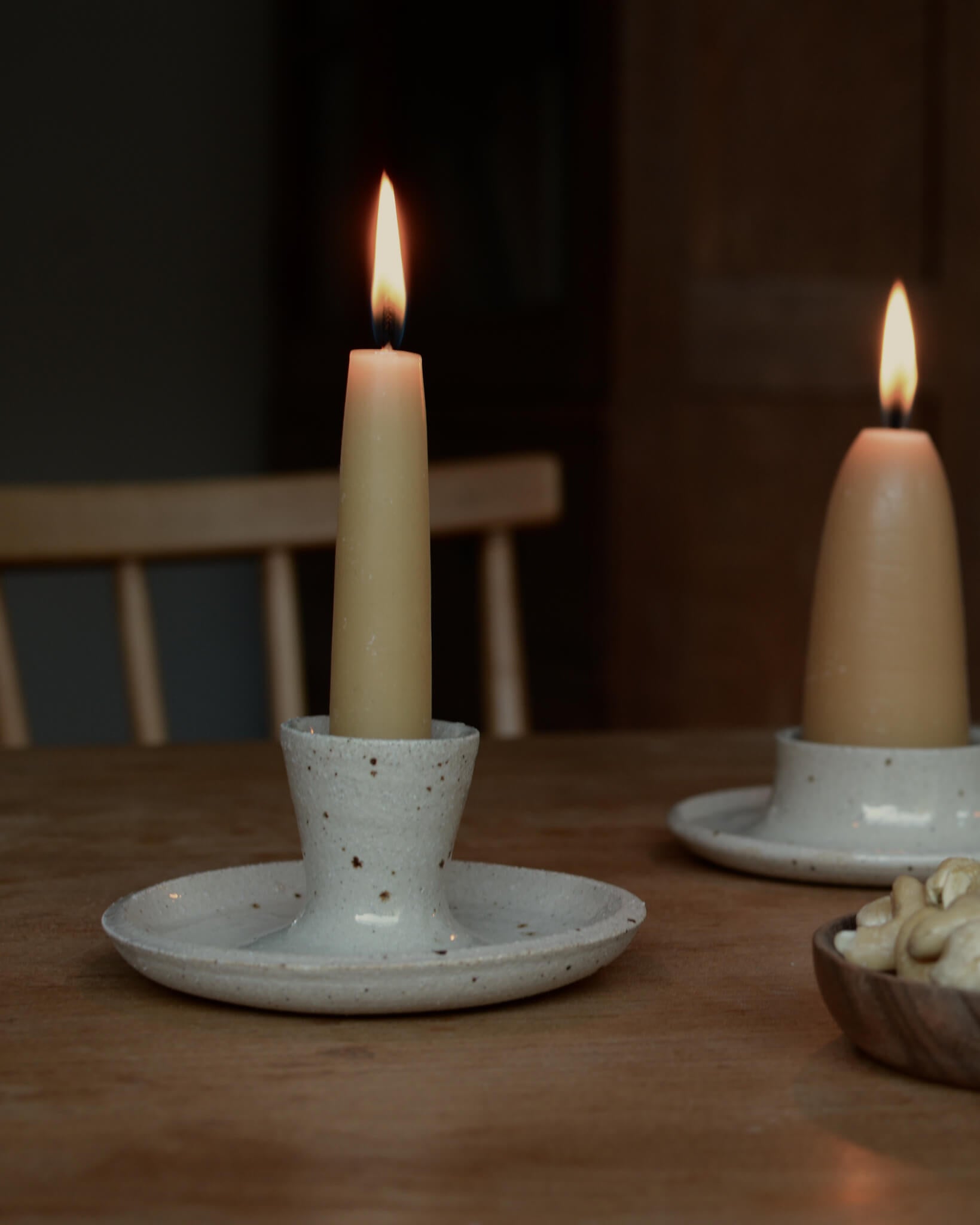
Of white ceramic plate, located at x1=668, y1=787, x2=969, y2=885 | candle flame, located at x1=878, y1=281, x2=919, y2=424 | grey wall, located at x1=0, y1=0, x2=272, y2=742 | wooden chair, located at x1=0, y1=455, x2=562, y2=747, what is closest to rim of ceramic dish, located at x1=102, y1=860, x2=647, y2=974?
white ceramic plate, located at x1=668, y1=787, x2=969, y2=885

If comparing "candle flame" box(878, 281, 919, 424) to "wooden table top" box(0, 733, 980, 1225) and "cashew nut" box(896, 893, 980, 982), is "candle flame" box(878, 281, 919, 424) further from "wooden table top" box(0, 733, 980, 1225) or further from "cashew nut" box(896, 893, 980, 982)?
"cashew nut" box(896, 893, 980, 982)

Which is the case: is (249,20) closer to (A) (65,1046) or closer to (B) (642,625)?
(B) (642,625)

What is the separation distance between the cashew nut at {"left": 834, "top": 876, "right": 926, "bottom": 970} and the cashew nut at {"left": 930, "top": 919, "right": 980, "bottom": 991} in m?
0.02

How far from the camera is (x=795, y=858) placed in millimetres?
Answer: 513

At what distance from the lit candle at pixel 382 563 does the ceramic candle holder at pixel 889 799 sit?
0.65 feet

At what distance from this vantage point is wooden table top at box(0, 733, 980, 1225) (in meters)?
0.26

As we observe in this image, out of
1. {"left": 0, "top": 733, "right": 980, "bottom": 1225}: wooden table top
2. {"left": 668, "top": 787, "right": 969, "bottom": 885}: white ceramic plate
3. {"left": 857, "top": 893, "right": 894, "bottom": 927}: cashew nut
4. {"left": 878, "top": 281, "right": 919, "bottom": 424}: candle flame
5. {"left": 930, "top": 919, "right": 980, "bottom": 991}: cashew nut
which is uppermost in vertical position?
{"left": 878, "top": 281, "right": 919, "bottom": 424}: candle flame

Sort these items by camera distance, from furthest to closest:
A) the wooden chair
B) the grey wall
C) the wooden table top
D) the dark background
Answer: the grey wall → the dark background → the wooden chair → the wooden table top

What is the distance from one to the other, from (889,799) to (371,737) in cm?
22

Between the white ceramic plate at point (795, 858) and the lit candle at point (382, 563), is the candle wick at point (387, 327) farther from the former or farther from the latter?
the white ceramic plate at point (795, 858)

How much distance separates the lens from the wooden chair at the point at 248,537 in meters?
1.08

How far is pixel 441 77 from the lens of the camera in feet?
7.90

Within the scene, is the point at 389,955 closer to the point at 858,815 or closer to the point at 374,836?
the point at 374,836

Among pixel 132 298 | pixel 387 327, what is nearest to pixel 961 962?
pixel 387 327
